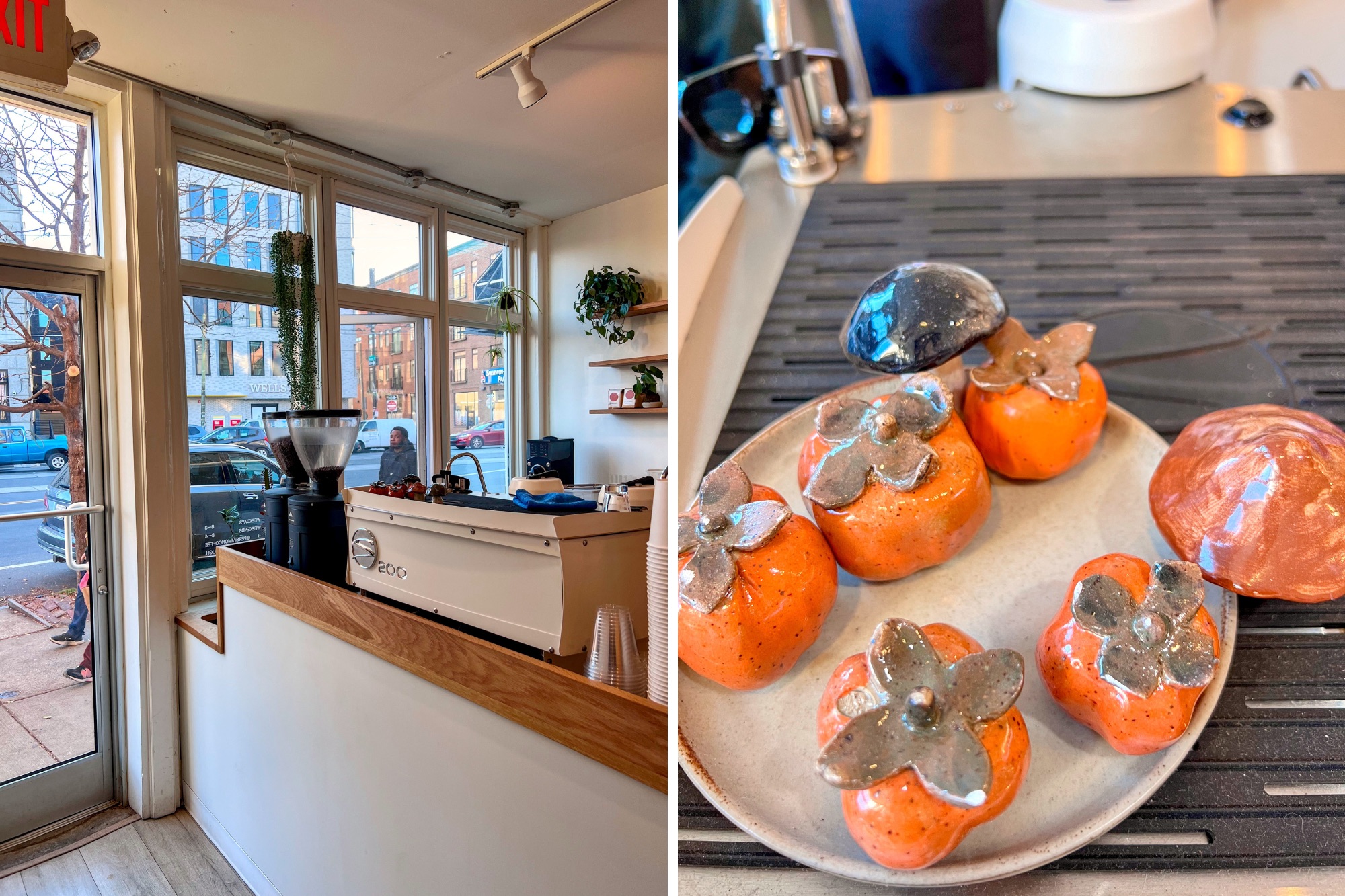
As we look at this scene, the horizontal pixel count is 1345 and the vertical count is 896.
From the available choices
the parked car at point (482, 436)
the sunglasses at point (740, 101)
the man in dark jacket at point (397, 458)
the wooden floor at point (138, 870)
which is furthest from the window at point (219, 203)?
the sunglasses at point (740, 101)

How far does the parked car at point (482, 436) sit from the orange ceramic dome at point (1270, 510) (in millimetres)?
1317

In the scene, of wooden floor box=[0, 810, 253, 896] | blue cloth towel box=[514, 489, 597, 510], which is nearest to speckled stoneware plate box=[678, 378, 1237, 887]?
blue cloth towel box=[514, 489, 597, 510]

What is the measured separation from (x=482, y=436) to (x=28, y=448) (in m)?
1.02

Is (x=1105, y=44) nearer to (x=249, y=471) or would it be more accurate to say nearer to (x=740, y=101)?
(x=740, y=101)

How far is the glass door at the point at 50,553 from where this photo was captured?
151 centimetres

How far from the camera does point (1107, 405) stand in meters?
0.28

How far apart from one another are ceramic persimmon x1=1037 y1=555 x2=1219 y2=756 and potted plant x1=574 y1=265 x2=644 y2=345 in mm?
1071

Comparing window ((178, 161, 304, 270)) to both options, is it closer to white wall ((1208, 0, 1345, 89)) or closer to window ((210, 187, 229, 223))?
window ((210, 187, 229, 223))

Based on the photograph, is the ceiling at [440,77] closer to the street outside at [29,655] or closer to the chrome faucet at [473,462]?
the chrome faucet at [473,462]

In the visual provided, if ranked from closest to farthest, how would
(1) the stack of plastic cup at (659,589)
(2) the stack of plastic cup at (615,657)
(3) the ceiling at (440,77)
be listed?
(1) the stack of plastic cup at (659,589), (2) the stack of plastic cup at (615,657), (3) the ceiling at (440,77)

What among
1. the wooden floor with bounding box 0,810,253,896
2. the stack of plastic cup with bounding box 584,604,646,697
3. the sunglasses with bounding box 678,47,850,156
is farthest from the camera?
the wooden floor with bounding box 0,810,253,896

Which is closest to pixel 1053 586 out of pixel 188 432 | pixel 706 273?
pixel 706 273

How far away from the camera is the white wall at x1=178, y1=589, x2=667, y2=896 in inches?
29.3

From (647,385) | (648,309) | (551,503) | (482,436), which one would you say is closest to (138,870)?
(482,436)
